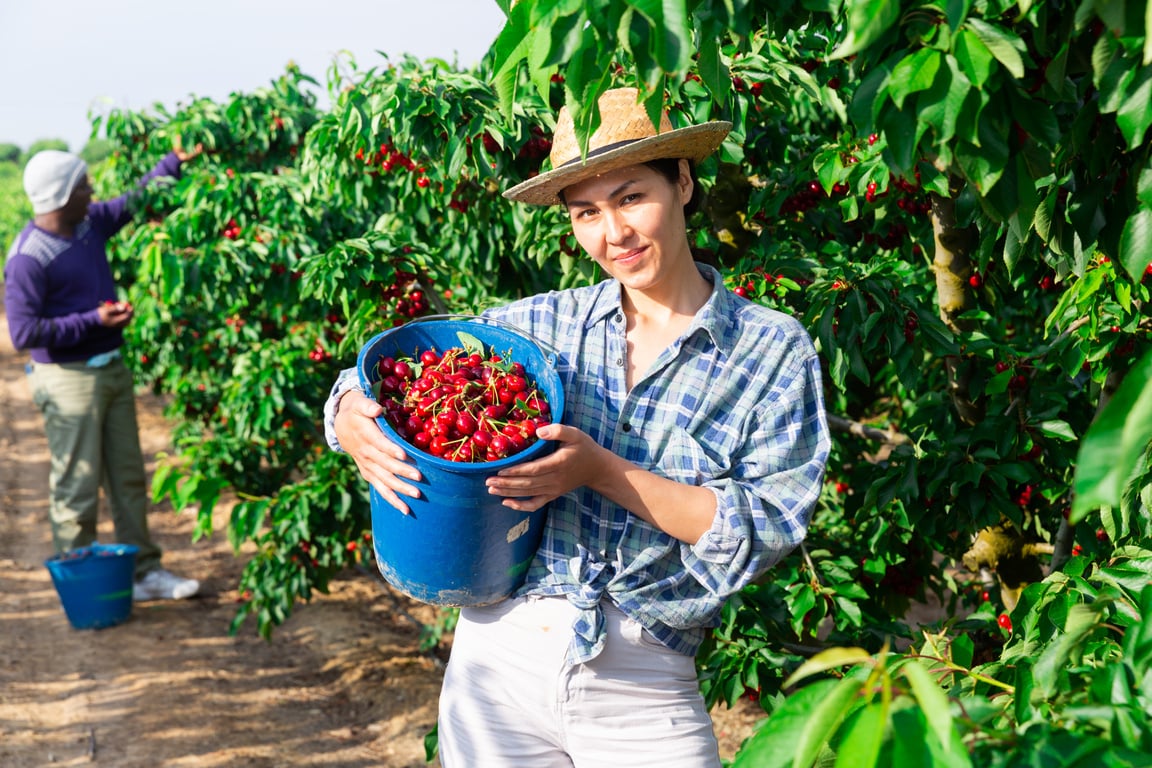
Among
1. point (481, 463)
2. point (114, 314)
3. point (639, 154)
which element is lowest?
point (481, 463)

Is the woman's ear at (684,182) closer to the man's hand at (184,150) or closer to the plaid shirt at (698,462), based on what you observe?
the plaid shirt at (698,462)

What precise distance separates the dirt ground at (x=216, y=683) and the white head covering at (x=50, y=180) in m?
2.03

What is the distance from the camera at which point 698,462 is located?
182 cm

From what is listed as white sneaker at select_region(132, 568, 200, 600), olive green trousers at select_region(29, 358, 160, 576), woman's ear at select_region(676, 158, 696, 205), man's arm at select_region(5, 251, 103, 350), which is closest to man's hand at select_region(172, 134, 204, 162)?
man's arm at select_region(5, 251, 103, 350)

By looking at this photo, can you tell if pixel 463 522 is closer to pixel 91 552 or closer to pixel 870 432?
pixel 870 432

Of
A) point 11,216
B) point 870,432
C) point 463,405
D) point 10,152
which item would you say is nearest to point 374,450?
point 463,405

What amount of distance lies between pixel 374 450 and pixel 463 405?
162 mm

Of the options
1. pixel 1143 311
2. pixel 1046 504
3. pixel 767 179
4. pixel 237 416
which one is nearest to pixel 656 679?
pixel 1143 311

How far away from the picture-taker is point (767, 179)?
3.27 metres

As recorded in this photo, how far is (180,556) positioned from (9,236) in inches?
589

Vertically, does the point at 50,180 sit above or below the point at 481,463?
A: above

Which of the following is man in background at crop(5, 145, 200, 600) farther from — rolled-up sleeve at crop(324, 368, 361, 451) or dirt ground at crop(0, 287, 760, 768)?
rolled-up sleeve at crop(324, 368, 361, 451)

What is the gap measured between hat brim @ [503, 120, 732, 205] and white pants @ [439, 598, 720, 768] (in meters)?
0.71

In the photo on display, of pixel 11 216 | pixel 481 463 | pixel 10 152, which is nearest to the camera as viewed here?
pixel 481 463
